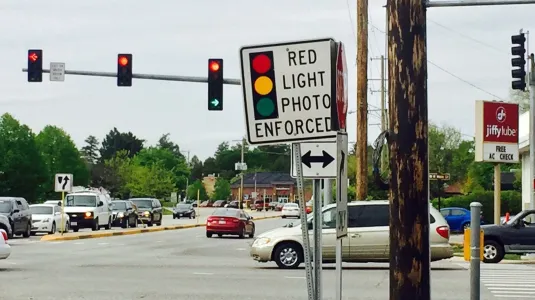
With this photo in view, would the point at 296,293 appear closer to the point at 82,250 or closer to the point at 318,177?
the point at 318,177

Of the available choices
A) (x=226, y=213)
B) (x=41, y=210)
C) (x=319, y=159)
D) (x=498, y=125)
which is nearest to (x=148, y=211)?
(x=41, y=210)

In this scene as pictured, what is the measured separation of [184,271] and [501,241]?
953 centimetres

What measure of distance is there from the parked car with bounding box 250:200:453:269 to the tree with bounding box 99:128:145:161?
16655cm

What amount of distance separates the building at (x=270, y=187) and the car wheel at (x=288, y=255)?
144 meters

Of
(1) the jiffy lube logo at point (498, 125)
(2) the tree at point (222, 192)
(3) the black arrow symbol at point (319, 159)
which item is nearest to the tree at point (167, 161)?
(2) the tree at point (222, 192)

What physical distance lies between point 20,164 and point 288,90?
286ft

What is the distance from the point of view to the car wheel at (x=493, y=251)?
87.6 feet

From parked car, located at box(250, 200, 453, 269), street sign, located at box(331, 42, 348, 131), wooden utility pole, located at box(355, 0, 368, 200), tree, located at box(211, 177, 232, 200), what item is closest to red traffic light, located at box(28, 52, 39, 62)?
parked car, located at box(250, 200, 453, 269)

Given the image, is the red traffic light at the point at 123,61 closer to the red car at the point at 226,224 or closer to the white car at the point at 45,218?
the red car at the point at 226,224

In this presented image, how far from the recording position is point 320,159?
10.3 m

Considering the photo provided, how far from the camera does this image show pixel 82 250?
30.3 meters

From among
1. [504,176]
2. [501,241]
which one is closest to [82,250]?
[501,241]

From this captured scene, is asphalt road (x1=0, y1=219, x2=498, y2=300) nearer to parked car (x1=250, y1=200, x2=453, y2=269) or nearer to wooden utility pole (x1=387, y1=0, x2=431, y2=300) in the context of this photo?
parked car (x1=250, y1=200, x2=453, y2=269)

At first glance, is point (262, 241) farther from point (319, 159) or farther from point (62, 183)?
point (62, 183)
